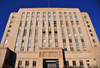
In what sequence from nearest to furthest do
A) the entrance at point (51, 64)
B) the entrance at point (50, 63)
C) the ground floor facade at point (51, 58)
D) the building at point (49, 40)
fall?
the ground floor facade at point (51, 58)
the entrance at point (50, 63)
the entrance at point (51, 64)
the building at point (49, 40)

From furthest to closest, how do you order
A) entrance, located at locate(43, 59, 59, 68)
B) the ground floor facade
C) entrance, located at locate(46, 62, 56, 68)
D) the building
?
the building
entrance, located at locate(46, 62, 56, 68)
entrance, located at locate(43, 59, 59, 68)
the ground floor facade

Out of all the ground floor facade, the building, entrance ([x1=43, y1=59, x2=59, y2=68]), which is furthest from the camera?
the building

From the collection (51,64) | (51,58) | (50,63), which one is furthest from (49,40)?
(51,64)

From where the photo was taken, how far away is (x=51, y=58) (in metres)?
24.4

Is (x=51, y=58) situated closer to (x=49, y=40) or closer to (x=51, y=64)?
(x=51, y=64)

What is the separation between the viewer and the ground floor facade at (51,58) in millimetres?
24192

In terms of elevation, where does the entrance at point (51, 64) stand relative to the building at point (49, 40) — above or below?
below

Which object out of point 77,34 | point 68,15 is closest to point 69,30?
→ point 77,34

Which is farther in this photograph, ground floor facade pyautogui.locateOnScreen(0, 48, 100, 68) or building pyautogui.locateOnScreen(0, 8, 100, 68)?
building pyautogui.locateOnScreen(0, 8, 100, 68)

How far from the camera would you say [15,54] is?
2639cm

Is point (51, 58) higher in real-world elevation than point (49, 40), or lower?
lower

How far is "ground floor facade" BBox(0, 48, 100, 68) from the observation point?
24.2 meters

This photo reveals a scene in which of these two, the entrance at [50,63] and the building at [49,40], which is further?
the building at [49,40]

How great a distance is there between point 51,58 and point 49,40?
7.50 m
